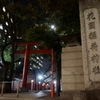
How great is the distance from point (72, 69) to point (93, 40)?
1.99 metres

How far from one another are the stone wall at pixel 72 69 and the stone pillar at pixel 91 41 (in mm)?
1259

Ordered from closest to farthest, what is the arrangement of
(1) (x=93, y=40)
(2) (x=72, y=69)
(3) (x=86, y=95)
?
Result: (3) (x=86, y=95) → (1) (x=93, y=40) → (2) (x=72, y=69)

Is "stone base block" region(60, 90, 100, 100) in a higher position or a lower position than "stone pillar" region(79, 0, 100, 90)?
lower

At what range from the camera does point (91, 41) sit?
509 centimetres

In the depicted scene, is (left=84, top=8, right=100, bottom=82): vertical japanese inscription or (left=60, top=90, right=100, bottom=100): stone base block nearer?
(left=60, top=90, right=100, bottom=100): stone base block

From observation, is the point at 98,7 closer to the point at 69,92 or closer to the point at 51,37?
the point at 51,37

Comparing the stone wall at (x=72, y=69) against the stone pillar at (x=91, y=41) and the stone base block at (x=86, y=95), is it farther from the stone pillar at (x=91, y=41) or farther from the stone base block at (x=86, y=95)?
the stone base block at (x=86, y=95)

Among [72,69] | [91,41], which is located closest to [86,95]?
[91,41]

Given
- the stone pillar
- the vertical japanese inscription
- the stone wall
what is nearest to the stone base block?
the stone pillar

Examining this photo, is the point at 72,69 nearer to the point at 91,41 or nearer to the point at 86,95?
the point at 91,41

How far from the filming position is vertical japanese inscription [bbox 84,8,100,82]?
4773mm

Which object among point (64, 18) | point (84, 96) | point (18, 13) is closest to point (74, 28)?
point (64, 18)

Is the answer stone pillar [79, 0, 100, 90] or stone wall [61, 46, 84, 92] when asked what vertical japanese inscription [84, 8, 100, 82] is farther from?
stone wall [61, 46, 84, 92]

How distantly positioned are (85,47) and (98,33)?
80cm
